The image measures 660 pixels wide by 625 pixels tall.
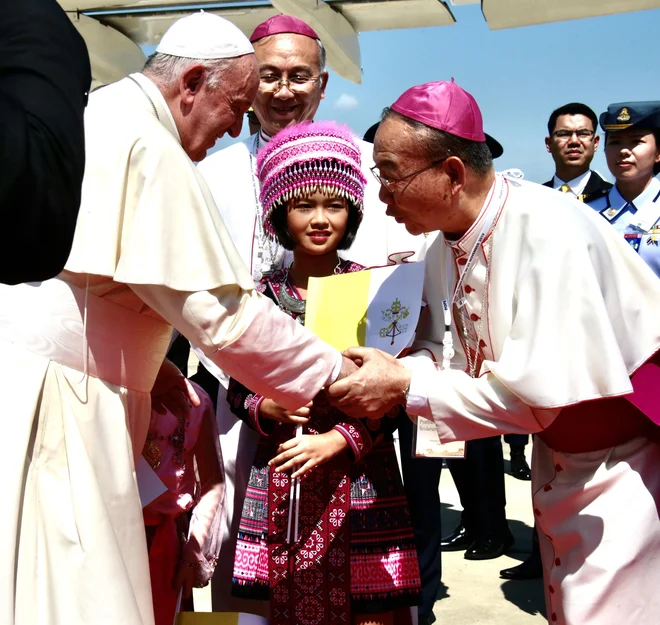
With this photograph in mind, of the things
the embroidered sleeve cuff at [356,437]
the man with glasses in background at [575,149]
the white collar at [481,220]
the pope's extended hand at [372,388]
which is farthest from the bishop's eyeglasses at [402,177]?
the man with glasses in background at [575,149]

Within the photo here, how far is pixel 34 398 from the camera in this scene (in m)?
2.38

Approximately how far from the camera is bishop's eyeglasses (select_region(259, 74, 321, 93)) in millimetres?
4324

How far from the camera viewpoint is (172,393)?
10.4ft

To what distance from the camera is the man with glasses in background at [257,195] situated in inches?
143

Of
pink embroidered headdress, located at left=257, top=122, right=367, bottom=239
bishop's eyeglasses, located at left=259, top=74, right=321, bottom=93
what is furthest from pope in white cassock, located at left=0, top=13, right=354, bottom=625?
bishop's eyeglasses, located at left=259, top=74, right=321, bottom=93

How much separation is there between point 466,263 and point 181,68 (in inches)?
42.2

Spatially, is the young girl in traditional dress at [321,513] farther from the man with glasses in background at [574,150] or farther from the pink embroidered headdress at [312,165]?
the man with glasses in background at [574,150]

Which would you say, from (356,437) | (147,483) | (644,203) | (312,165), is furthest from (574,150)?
(147,483)

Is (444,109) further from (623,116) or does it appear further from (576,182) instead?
(576,182)

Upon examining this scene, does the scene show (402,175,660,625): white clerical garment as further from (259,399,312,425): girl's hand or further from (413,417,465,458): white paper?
(259,399,312,425): girl's hand

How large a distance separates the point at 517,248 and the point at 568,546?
3.02ft

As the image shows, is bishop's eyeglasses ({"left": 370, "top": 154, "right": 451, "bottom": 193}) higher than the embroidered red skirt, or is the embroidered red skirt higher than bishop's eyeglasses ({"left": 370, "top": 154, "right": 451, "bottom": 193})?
bishop's eyeglasses ({"left": 370, "top": 154, "right": 451, "bottom": 193})

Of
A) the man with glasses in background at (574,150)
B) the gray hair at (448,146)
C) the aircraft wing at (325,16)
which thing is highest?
the aircraft wing at (325,16)

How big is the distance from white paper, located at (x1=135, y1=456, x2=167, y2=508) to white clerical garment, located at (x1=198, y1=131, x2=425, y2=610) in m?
0.73
